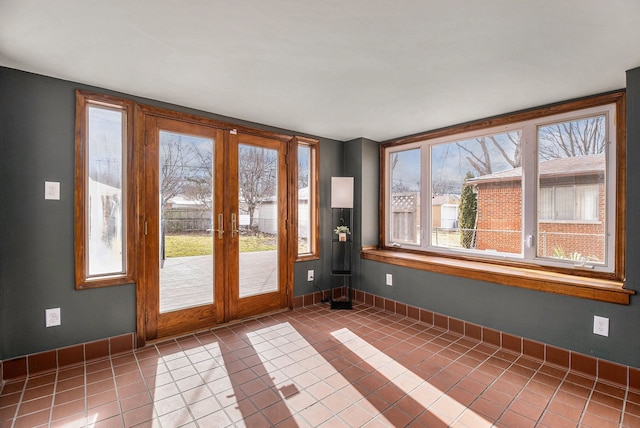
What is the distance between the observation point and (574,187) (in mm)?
2676

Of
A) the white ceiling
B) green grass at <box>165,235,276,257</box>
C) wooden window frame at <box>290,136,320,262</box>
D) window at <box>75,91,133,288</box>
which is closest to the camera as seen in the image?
the white ceiling

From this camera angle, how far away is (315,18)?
158 centimetres

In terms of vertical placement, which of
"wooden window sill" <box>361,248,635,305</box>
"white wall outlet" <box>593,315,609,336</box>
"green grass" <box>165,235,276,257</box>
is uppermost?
"green grass" <box>165,235,276,257</box>

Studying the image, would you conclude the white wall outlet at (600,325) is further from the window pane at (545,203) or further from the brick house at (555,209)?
the window pane at (545,203)

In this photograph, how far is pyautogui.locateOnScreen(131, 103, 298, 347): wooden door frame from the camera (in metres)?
2.69

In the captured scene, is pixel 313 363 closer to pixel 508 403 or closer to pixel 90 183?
pixel 508 403

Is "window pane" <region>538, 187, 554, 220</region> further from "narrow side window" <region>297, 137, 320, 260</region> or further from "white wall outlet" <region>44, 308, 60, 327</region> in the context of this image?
"white wall outlet" <region>44, 308, 60, 327</region>

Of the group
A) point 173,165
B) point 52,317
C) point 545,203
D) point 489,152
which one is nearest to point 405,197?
point 489,152

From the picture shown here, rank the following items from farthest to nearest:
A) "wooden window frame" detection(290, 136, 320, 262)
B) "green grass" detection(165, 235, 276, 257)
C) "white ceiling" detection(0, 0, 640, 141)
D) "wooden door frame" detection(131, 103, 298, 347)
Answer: "wooden window frame" detection(290, 136, 320, 262) → "green grass" detection(165, 235, 276, 257) → "wooden door frame" detection(131, 103, 298, 347) → "white ceiling" detection(0, 0, 640, 141)

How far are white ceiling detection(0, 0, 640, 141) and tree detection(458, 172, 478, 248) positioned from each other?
3.06ft

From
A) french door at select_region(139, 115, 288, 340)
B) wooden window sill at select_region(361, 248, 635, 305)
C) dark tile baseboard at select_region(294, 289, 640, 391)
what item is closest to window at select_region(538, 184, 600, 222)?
wooden window sill at select_region(361, 248, 635, 305)

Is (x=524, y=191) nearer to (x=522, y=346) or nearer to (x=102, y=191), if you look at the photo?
(x=522, y=346)

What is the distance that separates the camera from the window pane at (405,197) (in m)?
3.91

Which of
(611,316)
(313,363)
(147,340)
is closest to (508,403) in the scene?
(611,316)
